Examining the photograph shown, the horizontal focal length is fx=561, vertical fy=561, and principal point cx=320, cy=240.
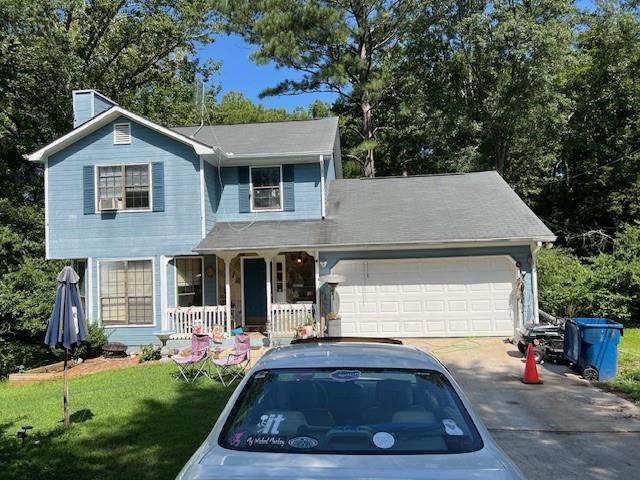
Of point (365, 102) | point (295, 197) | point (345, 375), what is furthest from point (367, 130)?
point (345, 375)

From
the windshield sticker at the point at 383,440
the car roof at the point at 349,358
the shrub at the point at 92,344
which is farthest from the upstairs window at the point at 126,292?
the windshield sticker at the point at 383,440

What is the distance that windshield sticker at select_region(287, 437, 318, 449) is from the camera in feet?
8.88

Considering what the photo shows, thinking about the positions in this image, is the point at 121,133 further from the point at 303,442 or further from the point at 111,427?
the point at 303,442

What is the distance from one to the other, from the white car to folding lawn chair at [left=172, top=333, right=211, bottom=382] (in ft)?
22.4

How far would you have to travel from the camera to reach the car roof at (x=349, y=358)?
323 centimetres

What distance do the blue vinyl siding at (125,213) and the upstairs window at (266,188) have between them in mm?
1961

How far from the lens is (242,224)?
16.4m

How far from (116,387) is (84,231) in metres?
6.88

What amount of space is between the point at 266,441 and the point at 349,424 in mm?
467

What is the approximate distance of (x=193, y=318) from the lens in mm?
14859

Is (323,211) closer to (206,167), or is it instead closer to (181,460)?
(206,167)

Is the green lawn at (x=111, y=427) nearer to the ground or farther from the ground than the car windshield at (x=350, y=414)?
nearer to the ground

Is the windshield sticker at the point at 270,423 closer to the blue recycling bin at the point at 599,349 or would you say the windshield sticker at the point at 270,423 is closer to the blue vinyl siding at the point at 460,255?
the blue recycling bin at the point at 599,349

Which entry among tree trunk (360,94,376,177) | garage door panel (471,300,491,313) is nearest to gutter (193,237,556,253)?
garage door panel (471,300,491,313)
